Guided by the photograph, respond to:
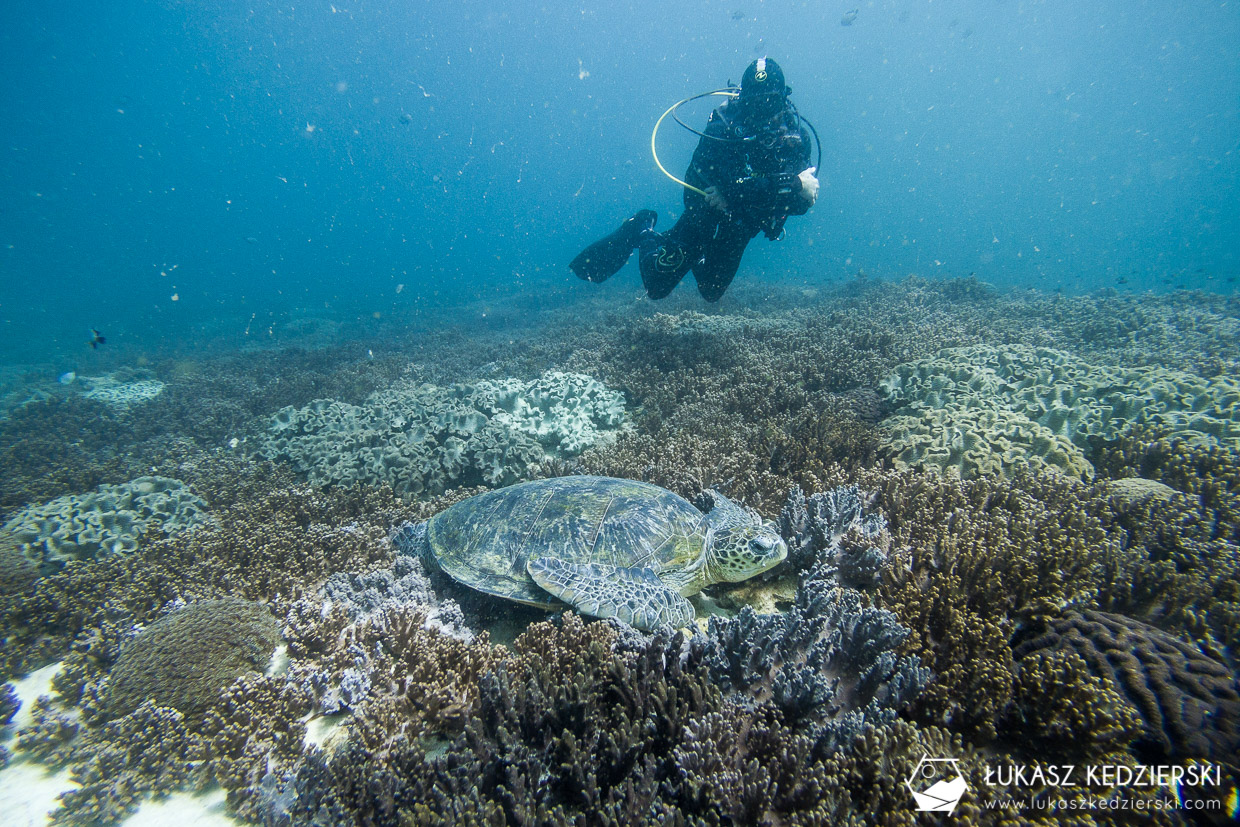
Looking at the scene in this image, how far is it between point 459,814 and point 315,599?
10.1ft

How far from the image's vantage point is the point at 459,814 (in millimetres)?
2197

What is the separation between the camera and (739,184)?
9.20 meters

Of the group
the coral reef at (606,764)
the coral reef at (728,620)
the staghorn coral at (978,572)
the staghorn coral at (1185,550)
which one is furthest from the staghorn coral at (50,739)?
the staghorn coral at (1185,550)

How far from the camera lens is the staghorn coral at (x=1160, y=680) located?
2.12 meters

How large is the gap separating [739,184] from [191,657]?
10556 millimetres

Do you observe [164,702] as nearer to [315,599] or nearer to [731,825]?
[315,599]

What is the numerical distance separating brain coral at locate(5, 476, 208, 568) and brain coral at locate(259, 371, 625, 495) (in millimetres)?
1445

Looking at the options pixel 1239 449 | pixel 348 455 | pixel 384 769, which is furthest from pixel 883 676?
pixel 348 455

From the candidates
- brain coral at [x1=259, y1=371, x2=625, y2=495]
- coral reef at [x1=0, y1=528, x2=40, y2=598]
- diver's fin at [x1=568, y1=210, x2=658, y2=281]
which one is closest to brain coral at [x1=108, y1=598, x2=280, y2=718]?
coral reef at [x1=0, y1=528, x2=40, y2=598]

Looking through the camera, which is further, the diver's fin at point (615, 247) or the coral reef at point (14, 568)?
the diver's fin at point (615, 247)

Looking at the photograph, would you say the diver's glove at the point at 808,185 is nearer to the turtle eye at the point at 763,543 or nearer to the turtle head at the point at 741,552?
the turtle head at the point at 741,552

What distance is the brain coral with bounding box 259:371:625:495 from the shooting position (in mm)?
6891

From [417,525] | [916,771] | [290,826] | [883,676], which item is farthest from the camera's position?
[417,525]

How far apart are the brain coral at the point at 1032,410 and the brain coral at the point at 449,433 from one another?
4836 mm
